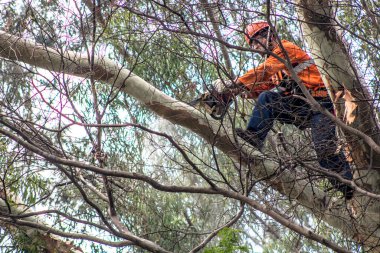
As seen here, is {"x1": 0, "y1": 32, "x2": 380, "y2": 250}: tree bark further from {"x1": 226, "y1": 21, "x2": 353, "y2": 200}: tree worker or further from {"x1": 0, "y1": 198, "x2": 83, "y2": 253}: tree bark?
{"x1": 0, "y1": 198, "x2": 83, "y2": 253}: tree bark

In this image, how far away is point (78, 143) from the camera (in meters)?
7.88

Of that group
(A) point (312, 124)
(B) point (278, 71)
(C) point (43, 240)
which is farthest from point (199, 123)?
(C) point (43, 240)

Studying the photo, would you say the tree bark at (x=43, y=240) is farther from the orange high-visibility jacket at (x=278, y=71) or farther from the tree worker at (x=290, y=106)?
the orange high-visibility jacket at (x=278, y=71)

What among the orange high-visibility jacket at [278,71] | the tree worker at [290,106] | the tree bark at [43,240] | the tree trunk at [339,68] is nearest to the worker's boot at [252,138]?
the tree worker at [290,106]

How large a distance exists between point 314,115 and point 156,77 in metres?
3.05

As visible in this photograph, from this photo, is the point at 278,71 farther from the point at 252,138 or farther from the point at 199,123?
the point at 199,123

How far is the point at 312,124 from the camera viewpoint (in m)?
4.55

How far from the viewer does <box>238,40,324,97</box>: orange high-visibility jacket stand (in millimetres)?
4625

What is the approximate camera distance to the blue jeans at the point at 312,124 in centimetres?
438

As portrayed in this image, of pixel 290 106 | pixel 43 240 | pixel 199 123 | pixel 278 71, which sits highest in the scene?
pixel 278 71

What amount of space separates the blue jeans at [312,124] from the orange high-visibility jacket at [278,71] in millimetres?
107

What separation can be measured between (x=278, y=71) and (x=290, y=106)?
36cm

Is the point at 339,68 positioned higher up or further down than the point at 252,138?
higher up

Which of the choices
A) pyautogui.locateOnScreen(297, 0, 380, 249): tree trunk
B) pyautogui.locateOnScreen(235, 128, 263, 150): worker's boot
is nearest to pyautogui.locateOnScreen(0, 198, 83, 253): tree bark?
pyautogui.locateOnScreen(235, 128, 263, 150): worker's boot
